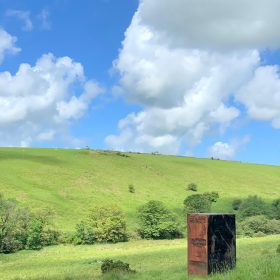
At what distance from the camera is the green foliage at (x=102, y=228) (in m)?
70.2

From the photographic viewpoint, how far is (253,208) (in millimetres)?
90375

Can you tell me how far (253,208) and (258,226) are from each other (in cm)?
1215

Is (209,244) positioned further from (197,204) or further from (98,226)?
(197,204)

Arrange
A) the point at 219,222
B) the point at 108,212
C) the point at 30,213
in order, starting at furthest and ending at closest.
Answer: the point at 108,212
the point at 30,213
the point at 219,222

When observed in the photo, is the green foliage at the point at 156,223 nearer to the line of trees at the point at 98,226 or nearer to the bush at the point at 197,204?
the line of trees at the point at 98,226

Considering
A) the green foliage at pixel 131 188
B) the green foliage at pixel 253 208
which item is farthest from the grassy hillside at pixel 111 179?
the green foliage at pixel 253 208

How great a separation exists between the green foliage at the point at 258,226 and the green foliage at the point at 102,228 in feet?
61.8

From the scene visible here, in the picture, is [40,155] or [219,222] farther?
[40,155]

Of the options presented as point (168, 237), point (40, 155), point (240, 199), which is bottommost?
point (168, 237)

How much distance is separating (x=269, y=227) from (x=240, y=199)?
20965 mm

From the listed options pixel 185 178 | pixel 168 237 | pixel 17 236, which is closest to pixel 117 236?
pixel 168 237

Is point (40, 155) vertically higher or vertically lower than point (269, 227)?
higher

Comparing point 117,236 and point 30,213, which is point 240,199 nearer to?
point 117,236

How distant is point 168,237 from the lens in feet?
250
